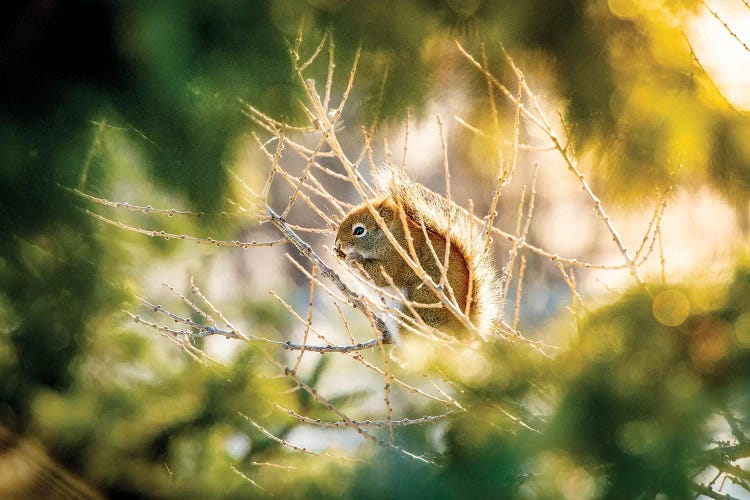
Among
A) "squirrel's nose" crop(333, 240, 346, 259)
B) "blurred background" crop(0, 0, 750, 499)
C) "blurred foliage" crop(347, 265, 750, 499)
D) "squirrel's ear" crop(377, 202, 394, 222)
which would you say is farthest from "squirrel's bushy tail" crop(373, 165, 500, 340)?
"blurred foliage" crop(347, 265, 750, 499)

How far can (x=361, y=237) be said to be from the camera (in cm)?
244

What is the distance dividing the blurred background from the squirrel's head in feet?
4.41

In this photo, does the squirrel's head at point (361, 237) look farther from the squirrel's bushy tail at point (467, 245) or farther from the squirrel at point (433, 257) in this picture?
the squirrel's bushy tail at point (467, 245)

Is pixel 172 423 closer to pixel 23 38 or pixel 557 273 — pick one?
pixel 23 38

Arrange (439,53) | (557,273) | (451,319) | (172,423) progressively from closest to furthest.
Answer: (172,423) → (439,53) → (451,319) → (557,273)

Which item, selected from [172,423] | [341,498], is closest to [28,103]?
[341,498]

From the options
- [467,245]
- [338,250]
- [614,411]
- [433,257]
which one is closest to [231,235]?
[614,411]

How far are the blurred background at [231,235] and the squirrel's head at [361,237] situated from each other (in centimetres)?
134

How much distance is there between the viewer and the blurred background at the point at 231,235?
58 cm

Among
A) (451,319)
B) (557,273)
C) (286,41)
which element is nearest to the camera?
(286,41)

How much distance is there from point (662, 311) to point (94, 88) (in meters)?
0.53

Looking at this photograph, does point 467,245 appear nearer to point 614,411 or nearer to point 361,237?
point 361,237

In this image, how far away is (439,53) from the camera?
1168 millimetres

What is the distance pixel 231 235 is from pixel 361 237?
5.37ft
